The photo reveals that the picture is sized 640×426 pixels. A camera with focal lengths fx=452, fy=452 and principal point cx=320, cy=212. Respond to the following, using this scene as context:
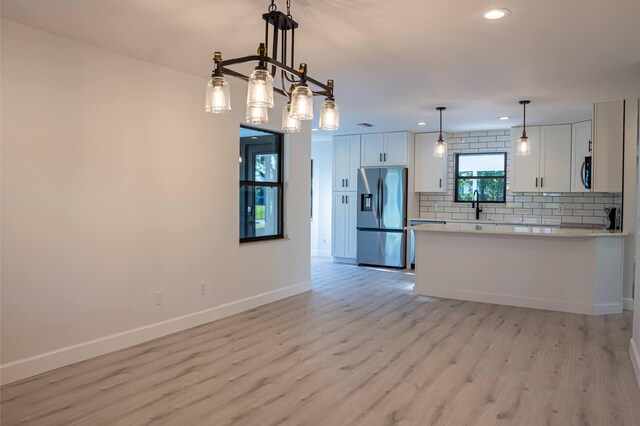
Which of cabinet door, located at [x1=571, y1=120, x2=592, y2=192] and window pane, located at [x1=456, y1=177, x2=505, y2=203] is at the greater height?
cabinet door, located at [x1=571, y1=120, x2=592, y2=192]

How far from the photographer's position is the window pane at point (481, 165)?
7539 millimetres

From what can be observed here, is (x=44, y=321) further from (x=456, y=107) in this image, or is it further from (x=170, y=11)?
(x=456, y=107)

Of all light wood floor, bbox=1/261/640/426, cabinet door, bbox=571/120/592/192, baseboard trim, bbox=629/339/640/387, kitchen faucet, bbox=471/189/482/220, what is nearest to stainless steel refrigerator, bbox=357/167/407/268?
kitchen faucet, bbox=471/189/482/220

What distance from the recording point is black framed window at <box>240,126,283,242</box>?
507 centimetres

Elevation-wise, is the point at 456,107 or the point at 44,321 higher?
the point at 456,107

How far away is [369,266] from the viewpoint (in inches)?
314

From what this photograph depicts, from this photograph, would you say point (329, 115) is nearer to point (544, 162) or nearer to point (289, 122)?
point (289, 122)

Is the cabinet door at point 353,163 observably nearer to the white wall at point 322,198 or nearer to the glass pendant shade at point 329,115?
the white wall at point 322,198

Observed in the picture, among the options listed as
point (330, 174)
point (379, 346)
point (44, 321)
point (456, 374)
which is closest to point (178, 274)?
point (44, 321)

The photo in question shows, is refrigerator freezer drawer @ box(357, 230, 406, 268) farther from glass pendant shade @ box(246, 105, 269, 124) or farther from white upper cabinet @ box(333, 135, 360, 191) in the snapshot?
glass pendant shade @ box(246, 105, 269, 124)

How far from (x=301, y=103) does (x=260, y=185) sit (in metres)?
3.06

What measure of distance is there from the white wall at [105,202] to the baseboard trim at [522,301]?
246 cm

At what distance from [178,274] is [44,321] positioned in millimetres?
1198

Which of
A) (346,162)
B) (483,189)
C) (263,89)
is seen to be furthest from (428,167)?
(263,89)
